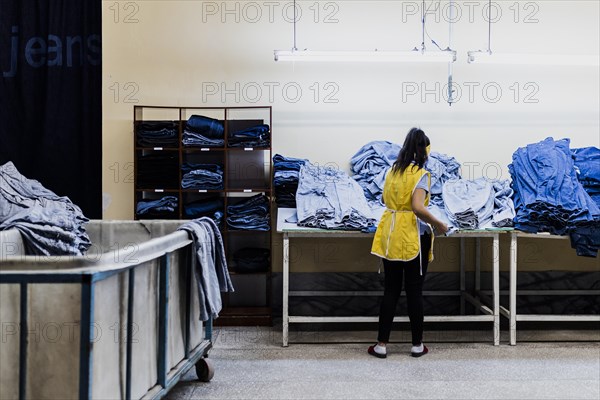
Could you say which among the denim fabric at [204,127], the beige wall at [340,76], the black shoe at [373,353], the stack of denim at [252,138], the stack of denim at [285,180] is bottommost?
the black shoe at [373,353]

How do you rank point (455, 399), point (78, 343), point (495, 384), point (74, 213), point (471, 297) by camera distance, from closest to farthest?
point (78, 343), point (455, 399), point (495, 384), point (74, 213), point (471, 297)

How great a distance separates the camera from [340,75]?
546 cm

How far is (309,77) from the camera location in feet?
17.9

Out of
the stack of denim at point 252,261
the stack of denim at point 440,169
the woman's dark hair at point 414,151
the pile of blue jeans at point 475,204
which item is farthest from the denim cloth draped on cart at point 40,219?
the stack of denim at point 440,169

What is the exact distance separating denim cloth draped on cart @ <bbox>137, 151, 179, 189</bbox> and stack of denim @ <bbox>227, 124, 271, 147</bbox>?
50cm

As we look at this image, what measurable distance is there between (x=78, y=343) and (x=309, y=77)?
3597mm

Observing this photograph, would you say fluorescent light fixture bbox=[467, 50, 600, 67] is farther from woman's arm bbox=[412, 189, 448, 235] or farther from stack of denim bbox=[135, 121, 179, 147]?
stack of denim bbox=[135, 121, 179, 147]

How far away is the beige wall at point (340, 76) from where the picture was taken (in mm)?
5434

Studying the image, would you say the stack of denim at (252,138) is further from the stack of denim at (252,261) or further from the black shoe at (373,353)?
the black shoe at (373,353)

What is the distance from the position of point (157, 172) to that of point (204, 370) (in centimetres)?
189

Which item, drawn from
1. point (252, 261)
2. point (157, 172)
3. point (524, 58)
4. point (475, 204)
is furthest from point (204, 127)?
point (524, 58)

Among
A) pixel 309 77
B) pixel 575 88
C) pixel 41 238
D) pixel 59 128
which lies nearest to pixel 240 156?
pixel 309 77

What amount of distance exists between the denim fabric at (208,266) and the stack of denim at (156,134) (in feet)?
5.07

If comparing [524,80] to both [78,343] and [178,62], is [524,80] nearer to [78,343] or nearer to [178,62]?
[178,62]
